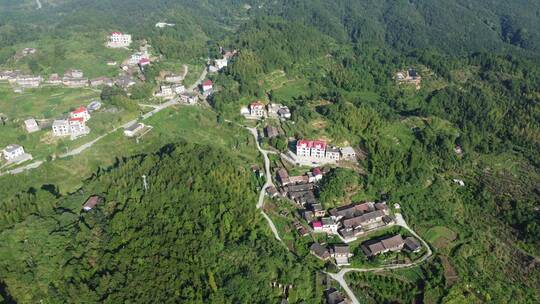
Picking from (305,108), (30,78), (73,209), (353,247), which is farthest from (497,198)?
(30,78)

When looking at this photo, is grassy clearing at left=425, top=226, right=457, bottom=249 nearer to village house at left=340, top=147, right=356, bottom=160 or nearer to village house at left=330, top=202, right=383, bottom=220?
village house at left=330, top=202, right=383, bottom=220

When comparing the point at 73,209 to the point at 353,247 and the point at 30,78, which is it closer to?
the point at 353,247

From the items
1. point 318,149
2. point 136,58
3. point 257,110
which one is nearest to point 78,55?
point 136,58

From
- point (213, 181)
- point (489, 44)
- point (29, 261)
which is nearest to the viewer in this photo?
point (29, 261)

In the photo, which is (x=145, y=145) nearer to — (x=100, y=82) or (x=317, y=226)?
(x=100, y=82)

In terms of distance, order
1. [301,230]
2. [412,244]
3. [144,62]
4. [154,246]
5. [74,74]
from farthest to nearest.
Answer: [144,62] < [74,74] < [301,230] < [412,244] < [154,246]

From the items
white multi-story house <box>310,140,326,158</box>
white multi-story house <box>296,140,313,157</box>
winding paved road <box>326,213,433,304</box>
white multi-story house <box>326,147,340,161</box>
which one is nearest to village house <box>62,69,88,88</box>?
white multi-story house <box>296,140,313,157</box>
